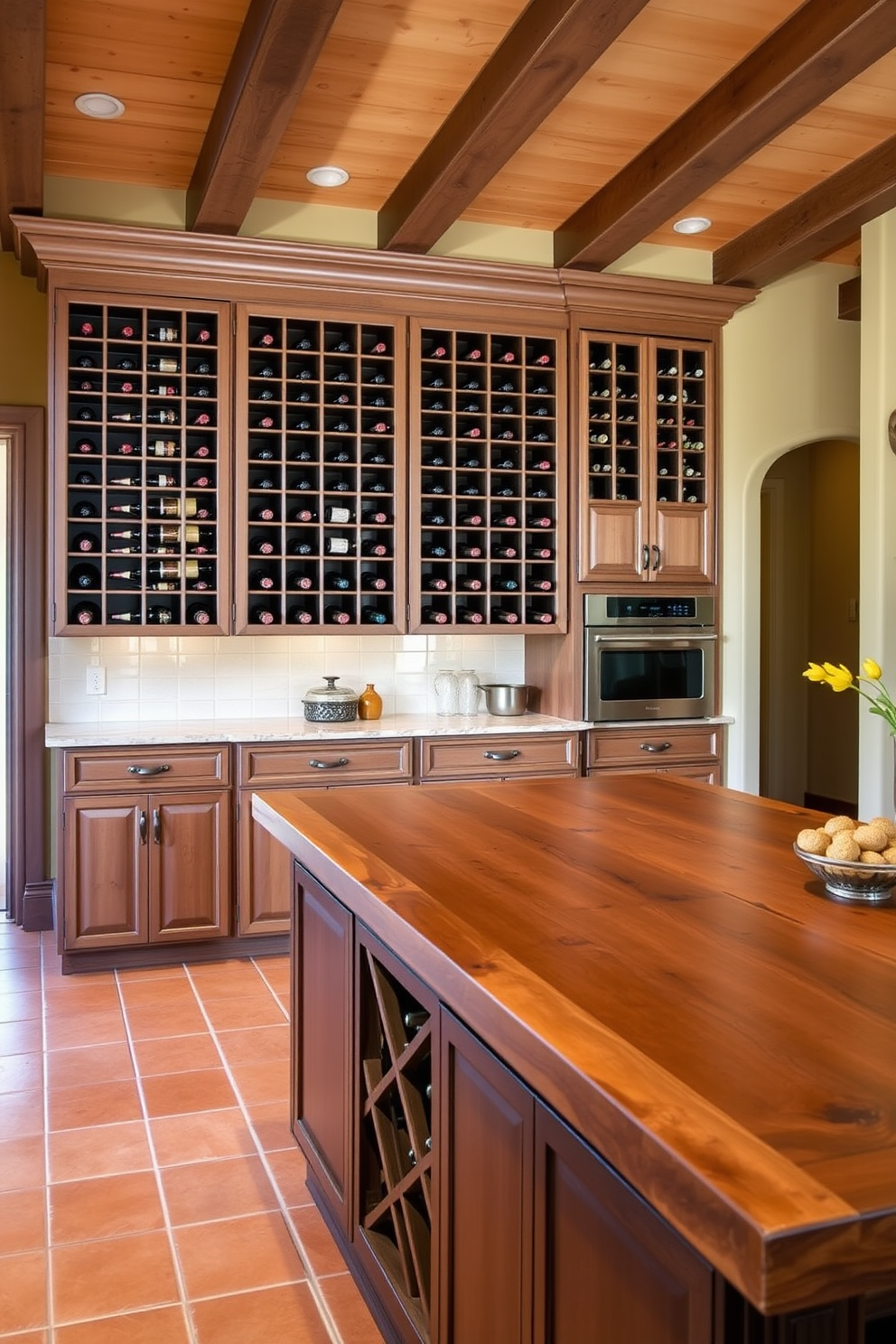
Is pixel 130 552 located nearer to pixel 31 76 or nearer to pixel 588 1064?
pixel 31 76

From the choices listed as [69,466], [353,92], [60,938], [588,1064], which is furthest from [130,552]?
[588,1064]

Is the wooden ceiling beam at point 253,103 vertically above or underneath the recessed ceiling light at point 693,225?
underneath

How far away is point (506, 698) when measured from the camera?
523cm

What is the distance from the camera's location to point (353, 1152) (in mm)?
2182

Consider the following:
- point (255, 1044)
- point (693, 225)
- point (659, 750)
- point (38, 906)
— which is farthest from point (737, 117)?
point (38, 906)

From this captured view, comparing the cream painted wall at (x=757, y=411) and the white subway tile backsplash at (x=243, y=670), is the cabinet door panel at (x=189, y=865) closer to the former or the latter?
the white subway tile backsplash at (x=243, y=670)

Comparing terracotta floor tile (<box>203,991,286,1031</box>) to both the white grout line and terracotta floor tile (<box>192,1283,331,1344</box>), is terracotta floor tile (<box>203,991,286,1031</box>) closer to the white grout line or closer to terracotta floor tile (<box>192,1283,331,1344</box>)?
the white grout line

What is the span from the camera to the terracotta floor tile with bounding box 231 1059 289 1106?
3244 millimetres

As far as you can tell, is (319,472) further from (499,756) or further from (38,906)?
(38,906)

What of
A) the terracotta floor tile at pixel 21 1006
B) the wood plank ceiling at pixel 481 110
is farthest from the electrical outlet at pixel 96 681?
the wood plank ceiling at pixel 481 110

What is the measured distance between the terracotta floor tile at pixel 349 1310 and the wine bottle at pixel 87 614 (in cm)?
288

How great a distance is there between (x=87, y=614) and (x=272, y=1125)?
2285 mm

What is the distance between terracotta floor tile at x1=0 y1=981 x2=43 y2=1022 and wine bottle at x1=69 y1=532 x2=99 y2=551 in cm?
172

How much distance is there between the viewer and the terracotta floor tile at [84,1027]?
12.0 feet
